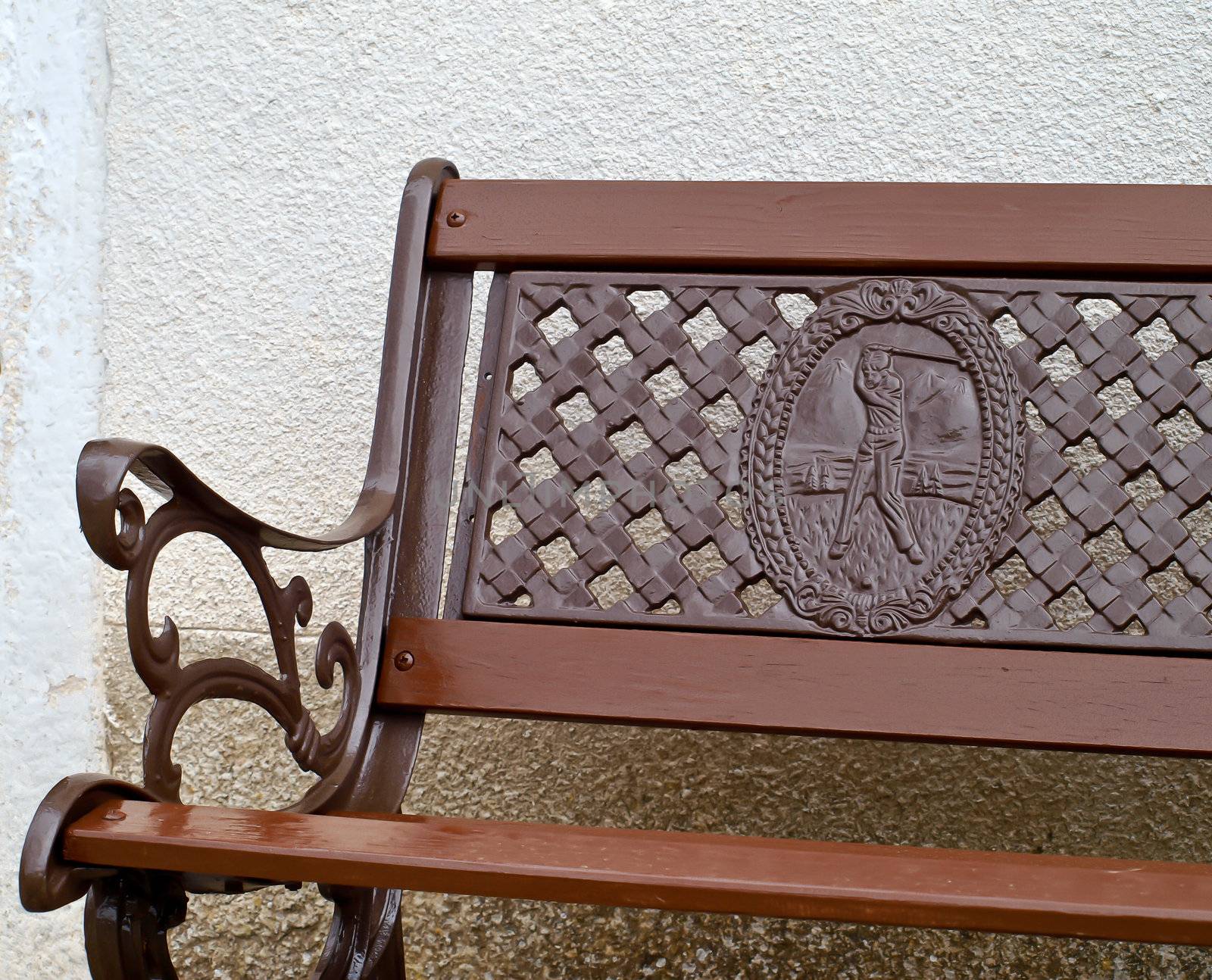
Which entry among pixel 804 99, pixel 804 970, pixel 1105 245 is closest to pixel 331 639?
pixel 804 970

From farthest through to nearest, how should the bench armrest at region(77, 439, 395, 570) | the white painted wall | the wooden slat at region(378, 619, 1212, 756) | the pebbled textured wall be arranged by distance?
the white painted wall < the pebbled textured wall < the wooden slat at region(378, 619, 1212, 756) < the bench armrest at region(77, 439, 395, 570)

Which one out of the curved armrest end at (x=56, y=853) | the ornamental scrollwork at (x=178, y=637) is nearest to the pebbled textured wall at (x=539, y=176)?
the ornamental scrollwork at (x=178, y=637)

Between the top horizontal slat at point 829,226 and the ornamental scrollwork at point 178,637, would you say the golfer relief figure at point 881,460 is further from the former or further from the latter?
the ornamental scrollwork at point 178,637

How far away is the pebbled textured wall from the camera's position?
4.19 ft

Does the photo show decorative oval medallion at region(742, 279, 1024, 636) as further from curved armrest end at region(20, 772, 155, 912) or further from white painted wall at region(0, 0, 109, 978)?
white painted wall at region(0, 0, 109, 978)

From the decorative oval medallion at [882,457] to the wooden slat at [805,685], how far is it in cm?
6

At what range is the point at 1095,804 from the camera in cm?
127

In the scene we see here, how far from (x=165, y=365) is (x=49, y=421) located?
17 centimetres

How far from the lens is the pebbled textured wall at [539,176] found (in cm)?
128

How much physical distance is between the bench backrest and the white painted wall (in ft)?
2.07

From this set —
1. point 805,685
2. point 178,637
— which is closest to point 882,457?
point 805,685

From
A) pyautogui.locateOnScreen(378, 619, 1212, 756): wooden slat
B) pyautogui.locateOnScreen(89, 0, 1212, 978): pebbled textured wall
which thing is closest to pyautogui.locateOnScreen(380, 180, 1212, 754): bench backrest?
pyautogui.locateOnScreen(378, 619, 1212, 756): wooden slat

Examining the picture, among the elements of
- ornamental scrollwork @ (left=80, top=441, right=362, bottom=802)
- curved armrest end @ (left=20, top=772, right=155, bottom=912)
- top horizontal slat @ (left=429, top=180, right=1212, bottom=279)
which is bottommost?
curved armrest end @ (left=20, top=772, right=155, bottom=912)

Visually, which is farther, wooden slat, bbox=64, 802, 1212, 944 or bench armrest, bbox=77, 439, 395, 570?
bench armrest, bbox=77, 439, 395, 570
